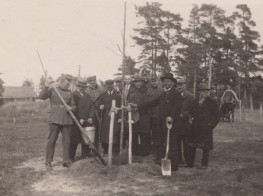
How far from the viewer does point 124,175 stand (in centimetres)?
652

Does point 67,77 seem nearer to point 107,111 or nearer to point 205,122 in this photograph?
point 107,111

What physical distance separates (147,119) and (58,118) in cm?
242

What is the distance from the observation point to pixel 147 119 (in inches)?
342

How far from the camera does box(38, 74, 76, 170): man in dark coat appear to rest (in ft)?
24.0

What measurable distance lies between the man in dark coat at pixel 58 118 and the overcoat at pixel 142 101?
5.94ft

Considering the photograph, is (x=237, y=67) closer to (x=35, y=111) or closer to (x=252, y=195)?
(x=35, y=111)

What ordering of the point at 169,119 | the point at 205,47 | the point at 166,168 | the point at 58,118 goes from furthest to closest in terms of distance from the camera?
1. the point at 205,47
2. the point at 58,118
3. the point at 169,119
4. the point at 166,168

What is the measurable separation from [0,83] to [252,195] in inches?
2263

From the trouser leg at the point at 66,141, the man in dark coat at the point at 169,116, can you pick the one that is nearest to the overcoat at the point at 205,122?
the man in dark coat at the point at 169,116

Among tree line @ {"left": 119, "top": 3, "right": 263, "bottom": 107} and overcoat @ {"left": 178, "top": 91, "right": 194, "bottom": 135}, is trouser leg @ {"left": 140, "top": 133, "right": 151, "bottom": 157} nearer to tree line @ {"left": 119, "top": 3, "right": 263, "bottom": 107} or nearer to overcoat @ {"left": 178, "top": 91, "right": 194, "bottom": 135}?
overcoat @ {"left": 178, "top": 91, "right": 194, "bottom": 135}

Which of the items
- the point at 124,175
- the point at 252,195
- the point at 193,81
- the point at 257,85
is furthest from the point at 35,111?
the point at 257,85

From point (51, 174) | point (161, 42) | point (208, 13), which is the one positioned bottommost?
point (51, 174)

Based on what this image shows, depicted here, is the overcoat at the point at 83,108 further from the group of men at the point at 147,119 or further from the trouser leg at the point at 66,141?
the trouser leg at the point at 66,141

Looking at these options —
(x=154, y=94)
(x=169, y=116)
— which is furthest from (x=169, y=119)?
(x=154, y=94)
